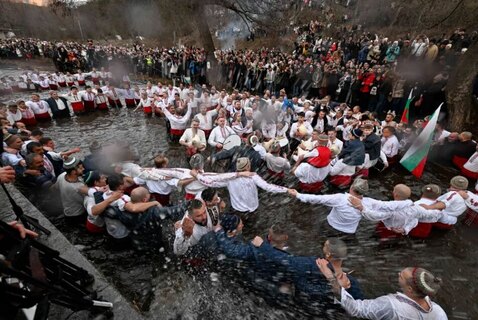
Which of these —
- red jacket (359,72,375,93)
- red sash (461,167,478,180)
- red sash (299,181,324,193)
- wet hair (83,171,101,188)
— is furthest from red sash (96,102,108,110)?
red sash (461,167,478,180)

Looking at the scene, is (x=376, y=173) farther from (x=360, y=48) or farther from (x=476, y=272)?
(x=360, y=48)

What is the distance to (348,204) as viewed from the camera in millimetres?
4293

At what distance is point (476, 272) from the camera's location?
454 cm

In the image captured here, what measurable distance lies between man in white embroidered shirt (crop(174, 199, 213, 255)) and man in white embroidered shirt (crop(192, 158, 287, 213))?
1.19 metres

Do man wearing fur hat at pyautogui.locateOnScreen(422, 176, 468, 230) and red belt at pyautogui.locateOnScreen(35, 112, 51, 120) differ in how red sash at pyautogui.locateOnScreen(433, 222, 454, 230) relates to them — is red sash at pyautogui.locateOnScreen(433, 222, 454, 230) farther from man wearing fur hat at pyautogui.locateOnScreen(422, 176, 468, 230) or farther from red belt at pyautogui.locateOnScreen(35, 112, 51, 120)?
red belt at pyautogui.locateOnScreen(35, 112, 51, 120)

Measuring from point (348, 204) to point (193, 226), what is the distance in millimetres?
2504

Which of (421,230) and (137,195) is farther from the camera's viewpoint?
(421,230)

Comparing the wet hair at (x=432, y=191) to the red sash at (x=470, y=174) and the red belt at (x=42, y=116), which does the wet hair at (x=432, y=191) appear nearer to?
the red sash at (x=470, y=174)

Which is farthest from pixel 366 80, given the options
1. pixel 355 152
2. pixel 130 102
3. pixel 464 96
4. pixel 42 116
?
pixel 42 116

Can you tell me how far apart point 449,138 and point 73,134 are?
13.3m

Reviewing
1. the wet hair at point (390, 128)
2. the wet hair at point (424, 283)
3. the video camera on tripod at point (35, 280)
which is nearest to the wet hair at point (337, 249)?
the wet hair at point (424, 283)

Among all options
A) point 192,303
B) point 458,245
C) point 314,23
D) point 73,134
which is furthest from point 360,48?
point 192,303

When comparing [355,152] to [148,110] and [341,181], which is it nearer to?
[341,181]

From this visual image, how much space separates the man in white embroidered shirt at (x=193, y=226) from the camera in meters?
3.47
